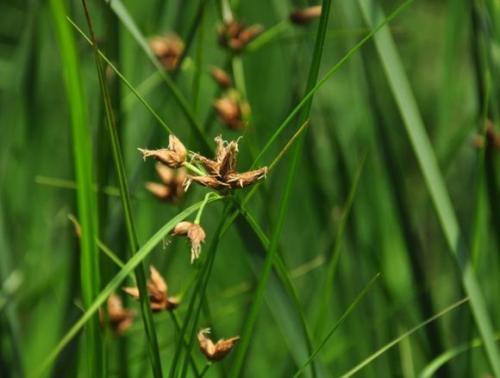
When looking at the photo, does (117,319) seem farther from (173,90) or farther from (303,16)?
(303,16)

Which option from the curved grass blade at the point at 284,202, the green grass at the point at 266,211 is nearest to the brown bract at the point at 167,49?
the green grass at the point at 266,211

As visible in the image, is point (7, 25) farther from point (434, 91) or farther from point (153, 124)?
point (153, 124)

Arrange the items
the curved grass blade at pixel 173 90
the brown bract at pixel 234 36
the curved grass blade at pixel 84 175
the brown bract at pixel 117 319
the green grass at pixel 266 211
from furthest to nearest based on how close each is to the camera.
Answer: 1. the brown bract at pixel 234 36
2. the brown bract at pixel 117 319
3. the curved grass blade at pixel 173 90
4. the green grass at pixel 266 211
5. the curved grass blade at pixel 84 175

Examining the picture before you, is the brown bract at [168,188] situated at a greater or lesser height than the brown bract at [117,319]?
greater

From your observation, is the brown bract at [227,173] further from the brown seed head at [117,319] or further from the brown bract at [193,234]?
the brown seed head at [117,319]

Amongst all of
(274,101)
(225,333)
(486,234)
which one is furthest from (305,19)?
(274,101)

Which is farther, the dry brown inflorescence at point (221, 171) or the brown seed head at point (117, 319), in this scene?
the brown seed head at point (117, 319)

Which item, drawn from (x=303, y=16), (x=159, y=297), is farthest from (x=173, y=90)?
(x=303, y=16)

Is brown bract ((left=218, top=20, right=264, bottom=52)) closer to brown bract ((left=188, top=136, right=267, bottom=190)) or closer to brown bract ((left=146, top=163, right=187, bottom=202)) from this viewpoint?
brown bract ((left=146, top=163, right=187, bottom=202))
